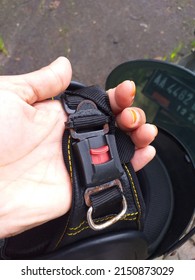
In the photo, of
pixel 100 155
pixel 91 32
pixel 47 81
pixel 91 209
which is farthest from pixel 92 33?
pixel 91 209

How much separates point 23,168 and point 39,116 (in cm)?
16

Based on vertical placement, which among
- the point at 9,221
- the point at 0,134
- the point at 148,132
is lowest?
the point at 9,221

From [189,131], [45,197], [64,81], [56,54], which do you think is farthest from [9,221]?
[56,54]

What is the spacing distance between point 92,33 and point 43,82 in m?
1.03

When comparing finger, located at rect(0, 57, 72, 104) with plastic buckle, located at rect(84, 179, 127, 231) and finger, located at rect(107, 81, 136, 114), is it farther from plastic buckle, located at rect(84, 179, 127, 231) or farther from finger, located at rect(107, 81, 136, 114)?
plastic buckle, located at rect(84, 179, 127, 231)

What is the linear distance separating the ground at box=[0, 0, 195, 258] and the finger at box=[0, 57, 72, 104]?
31.5 inches

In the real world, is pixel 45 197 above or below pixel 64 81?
below

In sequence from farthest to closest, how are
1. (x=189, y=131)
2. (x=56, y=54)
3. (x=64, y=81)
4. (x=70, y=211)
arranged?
(x=56, y=54) < (x=189, y=131) < (x=64, y=81) < (x=70, y=211)

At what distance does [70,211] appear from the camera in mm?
965

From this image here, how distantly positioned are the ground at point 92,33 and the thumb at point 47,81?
2.62 feet

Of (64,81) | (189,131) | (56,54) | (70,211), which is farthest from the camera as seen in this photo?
(56,54)

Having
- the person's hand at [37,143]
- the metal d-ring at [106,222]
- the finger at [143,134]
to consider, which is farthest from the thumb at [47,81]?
the metal d-ring at [106,222]

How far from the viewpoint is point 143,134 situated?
1.06 m

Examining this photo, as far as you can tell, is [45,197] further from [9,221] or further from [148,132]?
[148,132]
